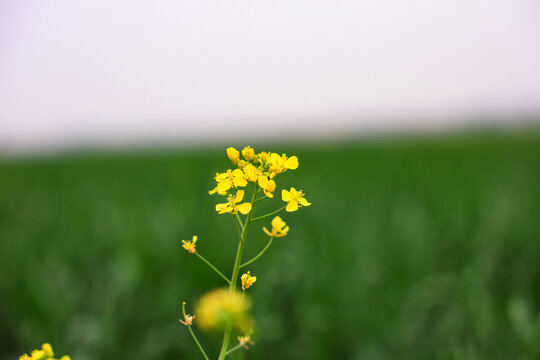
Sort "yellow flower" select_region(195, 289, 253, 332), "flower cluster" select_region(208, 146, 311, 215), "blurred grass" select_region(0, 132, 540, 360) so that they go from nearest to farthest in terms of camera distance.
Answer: "yellow flower" select_region(195, 289, 253, 332) < "flower cluster" select_region(208, 146, 311, 215) < "blurred grass" select_region(0, 132, 540, 360)

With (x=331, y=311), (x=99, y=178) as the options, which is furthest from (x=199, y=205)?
(x=99, y=178)

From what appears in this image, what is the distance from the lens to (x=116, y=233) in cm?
299

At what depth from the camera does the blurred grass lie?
2037 mm

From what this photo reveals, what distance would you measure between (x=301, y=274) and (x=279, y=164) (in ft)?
7.03

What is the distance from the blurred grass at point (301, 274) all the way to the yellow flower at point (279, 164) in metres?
1.00

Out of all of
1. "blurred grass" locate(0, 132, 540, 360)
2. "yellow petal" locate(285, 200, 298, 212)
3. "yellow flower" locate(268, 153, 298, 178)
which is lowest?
"blurred grass" locate(0, 132, 540, 360)

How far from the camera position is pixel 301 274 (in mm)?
2576

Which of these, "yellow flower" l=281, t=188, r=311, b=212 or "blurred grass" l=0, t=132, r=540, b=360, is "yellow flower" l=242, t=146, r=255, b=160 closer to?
"yellow flower" l=281, t=188, r=311, b=212

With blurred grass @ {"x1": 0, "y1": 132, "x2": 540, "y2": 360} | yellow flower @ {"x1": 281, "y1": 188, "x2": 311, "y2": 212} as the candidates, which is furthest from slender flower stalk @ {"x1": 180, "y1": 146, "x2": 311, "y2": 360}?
blurred grass @ {"x1": 0, "y1": 132, "x2": 540, "y2": 360}

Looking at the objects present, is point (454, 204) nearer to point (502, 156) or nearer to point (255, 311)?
point (255, 311)

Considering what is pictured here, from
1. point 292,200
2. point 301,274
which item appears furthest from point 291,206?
point 301,274

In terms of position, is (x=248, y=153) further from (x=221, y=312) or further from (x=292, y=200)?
(x=221, y=312)

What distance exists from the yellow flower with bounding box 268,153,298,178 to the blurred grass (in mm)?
1002

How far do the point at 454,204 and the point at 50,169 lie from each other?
6728 mm
